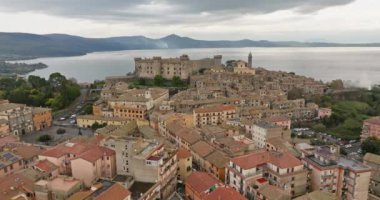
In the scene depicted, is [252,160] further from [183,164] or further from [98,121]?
[98,121]

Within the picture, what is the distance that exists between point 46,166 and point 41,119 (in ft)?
60.2

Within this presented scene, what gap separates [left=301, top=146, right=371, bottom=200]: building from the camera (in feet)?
71.1

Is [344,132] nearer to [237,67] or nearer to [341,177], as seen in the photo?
[341,177]

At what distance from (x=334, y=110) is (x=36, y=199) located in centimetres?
4374

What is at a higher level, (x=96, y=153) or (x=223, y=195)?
(x=96, y=153)

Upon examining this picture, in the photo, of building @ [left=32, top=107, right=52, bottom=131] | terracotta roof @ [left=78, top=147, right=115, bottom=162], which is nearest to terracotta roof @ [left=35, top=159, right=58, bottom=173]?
terracotta roof @ [left=78, top=147, right=115, bottom=162]

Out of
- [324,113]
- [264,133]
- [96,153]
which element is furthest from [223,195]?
[324,113]

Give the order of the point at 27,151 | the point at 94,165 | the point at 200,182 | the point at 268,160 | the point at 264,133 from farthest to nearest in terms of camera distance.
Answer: the point at 264,133 → the point at 27,151 → the point at 268,160 → the point at 94,165 → the point at 200,182

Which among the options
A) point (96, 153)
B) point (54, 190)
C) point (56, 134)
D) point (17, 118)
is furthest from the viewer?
point (56, 134)

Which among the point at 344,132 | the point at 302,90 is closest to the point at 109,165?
the point at 344,132

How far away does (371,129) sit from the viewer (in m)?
38.3

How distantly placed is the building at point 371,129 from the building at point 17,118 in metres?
38.8

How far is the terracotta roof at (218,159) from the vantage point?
972 inches

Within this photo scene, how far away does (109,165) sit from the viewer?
2280 centimetres
